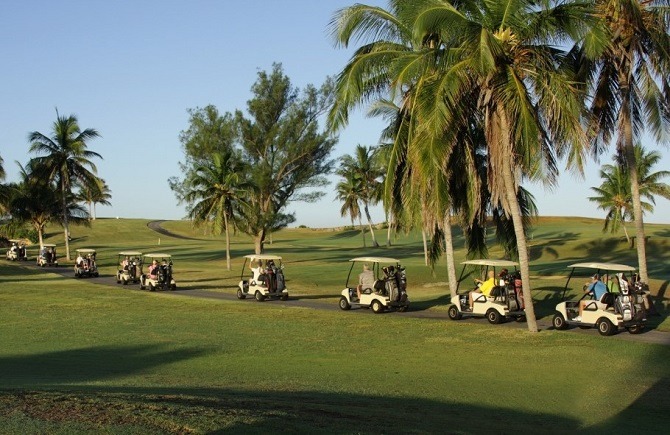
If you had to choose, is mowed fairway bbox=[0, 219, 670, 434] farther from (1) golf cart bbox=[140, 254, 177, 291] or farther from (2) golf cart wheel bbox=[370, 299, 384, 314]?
(1) golf cart bbox=[140, 254, 177, 291]

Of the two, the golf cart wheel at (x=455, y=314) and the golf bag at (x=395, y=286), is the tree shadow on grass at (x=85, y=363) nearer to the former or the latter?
the golf cart wheel at (x=455, y=314)

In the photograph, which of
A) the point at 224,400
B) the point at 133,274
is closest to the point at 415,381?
the point at 224,400

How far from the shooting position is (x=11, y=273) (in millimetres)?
47188

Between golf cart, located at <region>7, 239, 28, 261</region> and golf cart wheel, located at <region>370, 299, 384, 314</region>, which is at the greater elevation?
golf cart, located at <region>7, 239, 28, 261</region>

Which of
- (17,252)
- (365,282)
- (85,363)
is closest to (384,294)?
(365,282)

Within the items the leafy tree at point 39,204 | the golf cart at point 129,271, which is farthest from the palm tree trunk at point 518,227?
the leafy tree at point 39,204

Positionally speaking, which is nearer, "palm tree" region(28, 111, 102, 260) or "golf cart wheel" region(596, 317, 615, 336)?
"golf cart wheel" region(596, 317, 615, 336)

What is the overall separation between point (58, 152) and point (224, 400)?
5217 cm

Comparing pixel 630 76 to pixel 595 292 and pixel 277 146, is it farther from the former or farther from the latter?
pixel 277 146

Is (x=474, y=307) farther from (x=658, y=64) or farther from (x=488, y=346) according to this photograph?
(x=658, y=64)

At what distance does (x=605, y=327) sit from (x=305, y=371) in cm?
950

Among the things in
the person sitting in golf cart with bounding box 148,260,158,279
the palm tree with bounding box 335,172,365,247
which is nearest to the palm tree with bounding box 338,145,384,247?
the palm tree with bounding box 335,172,365,247

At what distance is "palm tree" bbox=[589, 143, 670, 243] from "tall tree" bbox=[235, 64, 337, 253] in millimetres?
24603

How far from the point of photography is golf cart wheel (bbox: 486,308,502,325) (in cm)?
2134
